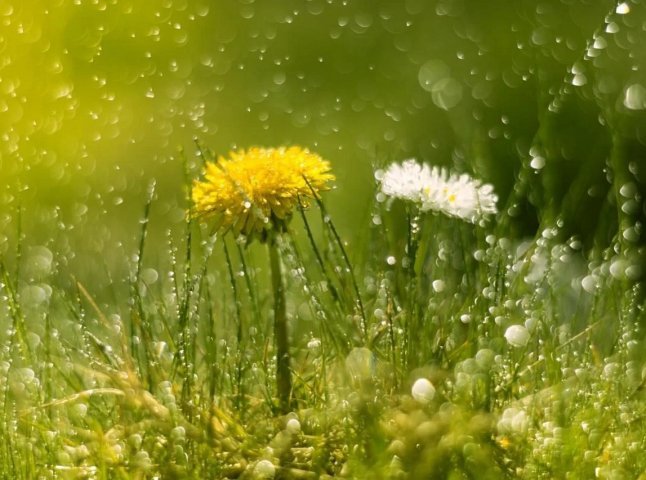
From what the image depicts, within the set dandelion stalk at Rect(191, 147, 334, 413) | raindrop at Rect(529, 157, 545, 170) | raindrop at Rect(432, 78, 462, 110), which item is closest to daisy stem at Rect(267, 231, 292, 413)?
dandelion stalk at Rect(191, 147, 334, 413)

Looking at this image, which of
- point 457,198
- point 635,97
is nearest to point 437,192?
point 457,198

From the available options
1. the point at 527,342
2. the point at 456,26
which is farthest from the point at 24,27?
the point at 527,342

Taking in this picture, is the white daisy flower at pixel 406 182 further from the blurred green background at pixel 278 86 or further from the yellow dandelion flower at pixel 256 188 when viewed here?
the blurred green background at pixel 278 86

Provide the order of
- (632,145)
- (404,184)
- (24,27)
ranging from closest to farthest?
(404,184)
(632,145)
(24,27)

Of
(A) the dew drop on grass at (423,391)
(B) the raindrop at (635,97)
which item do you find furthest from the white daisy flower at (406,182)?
(B) the raindrop at (635,97)

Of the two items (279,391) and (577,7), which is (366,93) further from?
(279,391)

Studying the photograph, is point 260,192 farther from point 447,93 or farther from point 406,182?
point 447,93
